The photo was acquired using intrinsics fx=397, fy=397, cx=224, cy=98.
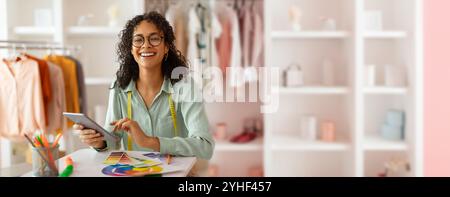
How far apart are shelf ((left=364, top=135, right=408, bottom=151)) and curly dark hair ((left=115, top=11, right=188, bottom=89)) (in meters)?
0.56

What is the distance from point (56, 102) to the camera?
2.28ft

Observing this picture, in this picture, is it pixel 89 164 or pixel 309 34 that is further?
pixel 309 34

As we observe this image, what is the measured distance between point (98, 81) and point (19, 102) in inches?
5.7

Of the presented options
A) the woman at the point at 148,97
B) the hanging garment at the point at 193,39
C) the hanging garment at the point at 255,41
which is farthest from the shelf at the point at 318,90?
the woman at the point at 148,97

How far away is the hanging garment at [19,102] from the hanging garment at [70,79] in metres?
0.04

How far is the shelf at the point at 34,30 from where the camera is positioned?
65 centimetres

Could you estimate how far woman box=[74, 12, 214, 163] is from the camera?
571mm

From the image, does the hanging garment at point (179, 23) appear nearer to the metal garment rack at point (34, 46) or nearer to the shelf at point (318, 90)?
the metal garment rack at point (34, 46)

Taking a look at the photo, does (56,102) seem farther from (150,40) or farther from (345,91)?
(345,91)

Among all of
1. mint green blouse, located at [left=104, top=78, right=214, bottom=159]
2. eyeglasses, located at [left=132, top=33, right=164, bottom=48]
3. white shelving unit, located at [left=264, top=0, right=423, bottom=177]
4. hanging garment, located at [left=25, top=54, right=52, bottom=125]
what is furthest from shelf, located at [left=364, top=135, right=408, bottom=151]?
Answer: hanging garment, located at [left=25, top=54, right=52, bottom=125]

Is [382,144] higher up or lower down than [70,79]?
lower down

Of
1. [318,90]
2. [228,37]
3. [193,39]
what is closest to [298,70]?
[318,90]
